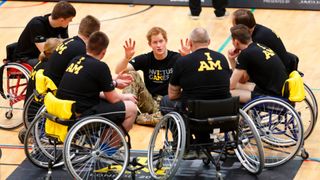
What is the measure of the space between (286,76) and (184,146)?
1354 millimetres

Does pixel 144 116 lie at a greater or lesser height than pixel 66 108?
lesser

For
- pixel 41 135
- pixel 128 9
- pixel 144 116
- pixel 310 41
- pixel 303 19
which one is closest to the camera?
pixel 41 135

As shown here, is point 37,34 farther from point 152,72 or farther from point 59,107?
point 59,107

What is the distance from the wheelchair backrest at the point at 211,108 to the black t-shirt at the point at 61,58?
1264 millimetres

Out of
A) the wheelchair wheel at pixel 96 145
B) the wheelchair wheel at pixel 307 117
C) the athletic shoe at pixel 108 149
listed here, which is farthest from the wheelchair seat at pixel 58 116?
the wheelchair wheel at pixel 307 117

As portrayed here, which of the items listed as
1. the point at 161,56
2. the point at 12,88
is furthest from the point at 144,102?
the point at 12,88

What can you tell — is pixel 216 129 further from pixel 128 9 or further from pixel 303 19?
pixel 128 9

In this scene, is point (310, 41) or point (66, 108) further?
point (310, 41)

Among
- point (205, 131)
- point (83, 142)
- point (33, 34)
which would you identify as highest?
point (33, 34)

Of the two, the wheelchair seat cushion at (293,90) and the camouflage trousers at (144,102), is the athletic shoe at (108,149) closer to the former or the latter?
the camouflage trousers at (144,102)

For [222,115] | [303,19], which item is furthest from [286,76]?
[303,19]

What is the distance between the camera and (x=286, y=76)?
672 cm

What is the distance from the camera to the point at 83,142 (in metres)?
6.25

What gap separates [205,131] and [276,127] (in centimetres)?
100
